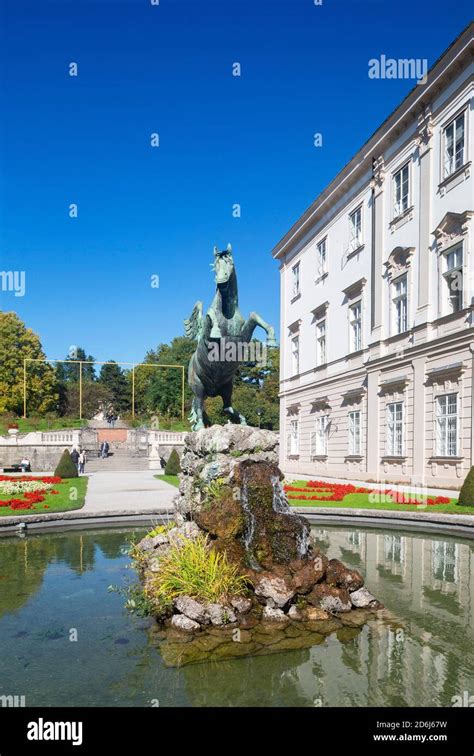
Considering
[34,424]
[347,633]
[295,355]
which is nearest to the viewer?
[347,633]

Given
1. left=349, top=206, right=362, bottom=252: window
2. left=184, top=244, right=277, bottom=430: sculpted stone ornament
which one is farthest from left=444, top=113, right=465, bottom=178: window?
left=184, top=244, right=277, bottom=430: sculpted stone ornament

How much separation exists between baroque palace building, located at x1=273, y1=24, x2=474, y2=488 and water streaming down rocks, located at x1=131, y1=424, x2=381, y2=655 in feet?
43.7

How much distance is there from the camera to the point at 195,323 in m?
11.8

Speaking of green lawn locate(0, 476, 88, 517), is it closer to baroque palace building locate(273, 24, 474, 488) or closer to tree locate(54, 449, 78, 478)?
tree locate(54, 449, 78, 478)

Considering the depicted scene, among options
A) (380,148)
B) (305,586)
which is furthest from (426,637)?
(380,148)

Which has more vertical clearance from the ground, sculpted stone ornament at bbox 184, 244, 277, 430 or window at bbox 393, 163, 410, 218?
window at bbox 393, 163, 410, 218

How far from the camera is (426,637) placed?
6.09 meters

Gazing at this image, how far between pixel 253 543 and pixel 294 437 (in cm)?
2976

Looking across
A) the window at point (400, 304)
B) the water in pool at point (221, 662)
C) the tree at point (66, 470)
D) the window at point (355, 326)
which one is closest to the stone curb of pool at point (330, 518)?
the water in pool at point (221, 662)

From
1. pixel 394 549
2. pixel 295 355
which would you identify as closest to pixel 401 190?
pixel 295 355

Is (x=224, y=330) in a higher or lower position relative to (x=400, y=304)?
lower

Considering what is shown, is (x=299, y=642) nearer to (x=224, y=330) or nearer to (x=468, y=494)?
(x=224, y=330)

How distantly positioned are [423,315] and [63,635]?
1933 cm

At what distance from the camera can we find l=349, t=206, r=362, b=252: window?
94.3ft
